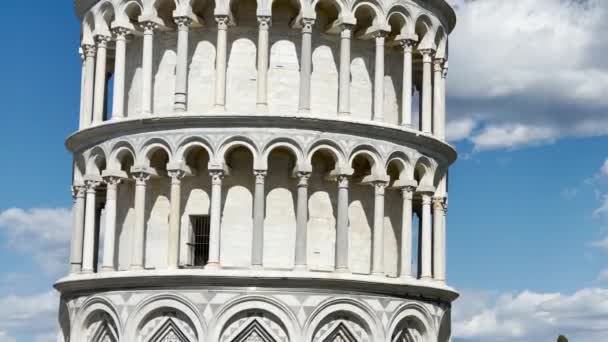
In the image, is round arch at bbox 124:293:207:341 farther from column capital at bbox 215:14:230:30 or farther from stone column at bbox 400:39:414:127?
stone column at bbox 400:39:414:127

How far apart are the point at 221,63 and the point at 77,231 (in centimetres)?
819

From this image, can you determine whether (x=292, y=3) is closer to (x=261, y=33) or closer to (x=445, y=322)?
(x=261, y=33)

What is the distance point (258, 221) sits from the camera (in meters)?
39.2

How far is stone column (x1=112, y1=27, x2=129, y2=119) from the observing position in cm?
4175

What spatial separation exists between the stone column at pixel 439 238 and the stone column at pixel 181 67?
382 inches

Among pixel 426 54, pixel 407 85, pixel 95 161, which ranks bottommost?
pixel 95 161

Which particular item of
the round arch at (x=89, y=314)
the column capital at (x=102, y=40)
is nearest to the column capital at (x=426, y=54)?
the column capital at (x=102, y=40)

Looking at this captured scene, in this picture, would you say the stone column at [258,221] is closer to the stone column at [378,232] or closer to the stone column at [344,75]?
the stone column at [344,75]

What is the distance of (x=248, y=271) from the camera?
127 feet

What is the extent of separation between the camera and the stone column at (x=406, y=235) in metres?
41.3

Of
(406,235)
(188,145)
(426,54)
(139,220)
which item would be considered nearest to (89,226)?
(139,220)

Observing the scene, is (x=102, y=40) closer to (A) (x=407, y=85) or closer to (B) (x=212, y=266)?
(B) (x=212, y=266)

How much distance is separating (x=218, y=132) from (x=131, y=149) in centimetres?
319

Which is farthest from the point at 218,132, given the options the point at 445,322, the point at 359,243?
the point at 445,322
